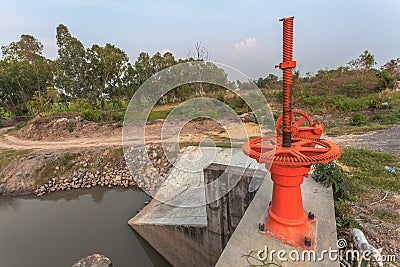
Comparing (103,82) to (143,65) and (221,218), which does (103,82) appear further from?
(221,218)

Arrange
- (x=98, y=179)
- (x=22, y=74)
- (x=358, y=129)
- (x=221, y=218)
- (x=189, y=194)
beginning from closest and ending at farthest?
(x=221, y=218), (x=189, y=194), (x=358, y=129), (x=98, y=179), (x=22, y=74)

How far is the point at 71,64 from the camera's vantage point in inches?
711

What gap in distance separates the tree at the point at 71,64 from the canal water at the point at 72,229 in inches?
469

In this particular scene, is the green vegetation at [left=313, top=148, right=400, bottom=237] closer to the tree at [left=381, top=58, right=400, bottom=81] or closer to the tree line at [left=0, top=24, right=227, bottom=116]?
the tree line at [left=0, top=24, right=227, bottom=116]

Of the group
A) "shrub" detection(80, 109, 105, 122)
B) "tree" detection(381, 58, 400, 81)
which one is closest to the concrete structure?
"shrub" detection(80, 109, 105, 122)

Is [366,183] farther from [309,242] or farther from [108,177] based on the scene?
[108,177]

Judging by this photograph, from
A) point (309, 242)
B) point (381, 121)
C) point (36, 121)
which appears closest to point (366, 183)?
point (309, 242)

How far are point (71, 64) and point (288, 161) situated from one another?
21025 mm

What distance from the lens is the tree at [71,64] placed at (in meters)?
17.7

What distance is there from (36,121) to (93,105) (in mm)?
4600

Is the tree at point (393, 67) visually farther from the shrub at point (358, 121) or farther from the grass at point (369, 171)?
the grass at point (369, 171)

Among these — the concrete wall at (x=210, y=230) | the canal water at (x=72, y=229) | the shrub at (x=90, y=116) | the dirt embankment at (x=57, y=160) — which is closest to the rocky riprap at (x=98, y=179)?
the dirt embankment at (x=57, y=160)

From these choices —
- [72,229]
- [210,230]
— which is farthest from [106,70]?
[210,230]

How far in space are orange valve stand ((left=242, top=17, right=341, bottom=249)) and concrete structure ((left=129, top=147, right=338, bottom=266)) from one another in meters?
0.16
